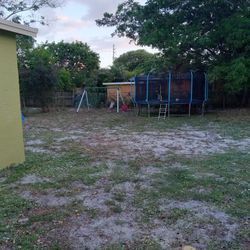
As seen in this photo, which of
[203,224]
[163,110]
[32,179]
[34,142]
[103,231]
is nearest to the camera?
[103,231]

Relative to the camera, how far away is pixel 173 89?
1417cm

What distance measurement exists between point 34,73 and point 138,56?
2222 cm

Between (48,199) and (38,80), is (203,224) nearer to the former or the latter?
(48,199)

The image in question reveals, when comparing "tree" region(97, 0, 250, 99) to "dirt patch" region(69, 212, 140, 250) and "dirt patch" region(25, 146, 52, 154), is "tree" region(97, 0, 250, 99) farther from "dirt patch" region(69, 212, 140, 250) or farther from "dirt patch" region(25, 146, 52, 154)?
"dirt patch" region(69, 212, 140, 250)

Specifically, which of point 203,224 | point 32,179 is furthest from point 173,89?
point 203,224

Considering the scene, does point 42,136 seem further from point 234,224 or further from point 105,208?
point 234,224

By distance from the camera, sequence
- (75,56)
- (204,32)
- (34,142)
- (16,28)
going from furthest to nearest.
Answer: (75,56) < (204,32) < (34,142) < (16,28)

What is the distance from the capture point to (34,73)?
54.5 feet

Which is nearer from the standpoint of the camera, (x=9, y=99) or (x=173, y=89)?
(x=9, y=99)

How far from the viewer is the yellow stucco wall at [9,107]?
529cm

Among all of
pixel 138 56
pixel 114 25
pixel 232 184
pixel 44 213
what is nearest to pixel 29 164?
pixel 44 213

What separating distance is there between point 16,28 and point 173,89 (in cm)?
968

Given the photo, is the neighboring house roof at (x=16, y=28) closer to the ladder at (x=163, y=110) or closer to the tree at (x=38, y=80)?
the ladder at (x=163, y=110)

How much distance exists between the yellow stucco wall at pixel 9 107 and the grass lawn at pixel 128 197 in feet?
0.93
